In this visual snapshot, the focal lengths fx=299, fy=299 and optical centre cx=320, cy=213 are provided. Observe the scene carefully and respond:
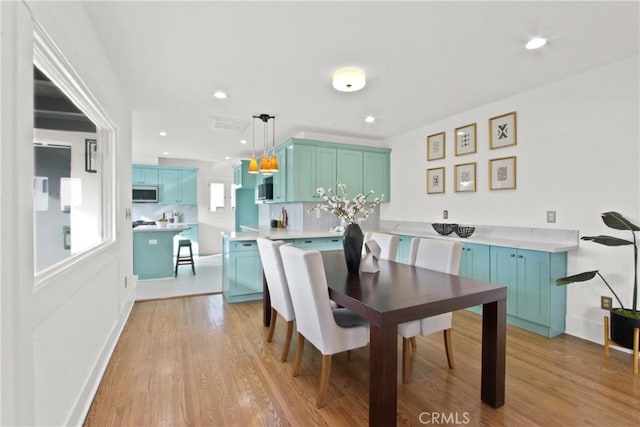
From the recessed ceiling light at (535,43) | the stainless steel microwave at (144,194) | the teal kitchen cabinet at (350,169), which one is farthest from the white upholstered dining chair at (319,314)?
the stainless steel microwave at (144,194)

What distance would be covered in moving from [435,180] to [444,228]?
2.56 feet

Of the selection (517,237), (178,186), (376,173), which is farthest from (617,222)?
(178,186)

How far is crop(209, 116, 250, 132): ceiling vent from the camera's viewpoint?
399cm

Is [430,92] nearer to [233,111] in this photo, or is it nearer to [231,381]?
[233,111]

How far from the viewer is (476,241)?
3.31 m

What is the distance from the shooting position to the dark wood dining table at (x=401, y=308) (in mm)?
1418

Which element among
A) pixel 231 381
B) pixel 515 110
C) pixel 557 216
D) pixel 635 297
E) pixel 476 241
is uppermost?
pixel 515 110

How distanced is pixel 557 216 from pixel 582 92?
1.16 metres

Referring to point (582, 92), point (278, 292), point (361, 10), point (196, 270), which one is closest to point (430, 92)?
point (582, 92)

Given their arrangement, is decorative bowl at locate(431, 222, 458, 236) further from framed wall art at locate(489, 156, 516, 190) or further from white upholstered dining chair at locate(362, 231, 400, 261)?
white upholstered dining chair at locate(362, 231, 400, 261)

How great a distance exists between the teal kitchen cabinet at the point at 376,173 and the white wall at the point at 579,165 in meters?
1.63

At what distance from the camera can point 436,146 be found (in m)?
4.23

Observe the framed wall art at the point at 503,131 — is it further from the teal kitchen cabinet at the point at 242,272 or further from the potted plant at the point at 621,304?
the teal kitchen cabinet at the point at 242,272

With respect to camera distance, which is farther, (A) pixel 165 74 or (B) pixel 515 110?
(B) pixel 515 110
